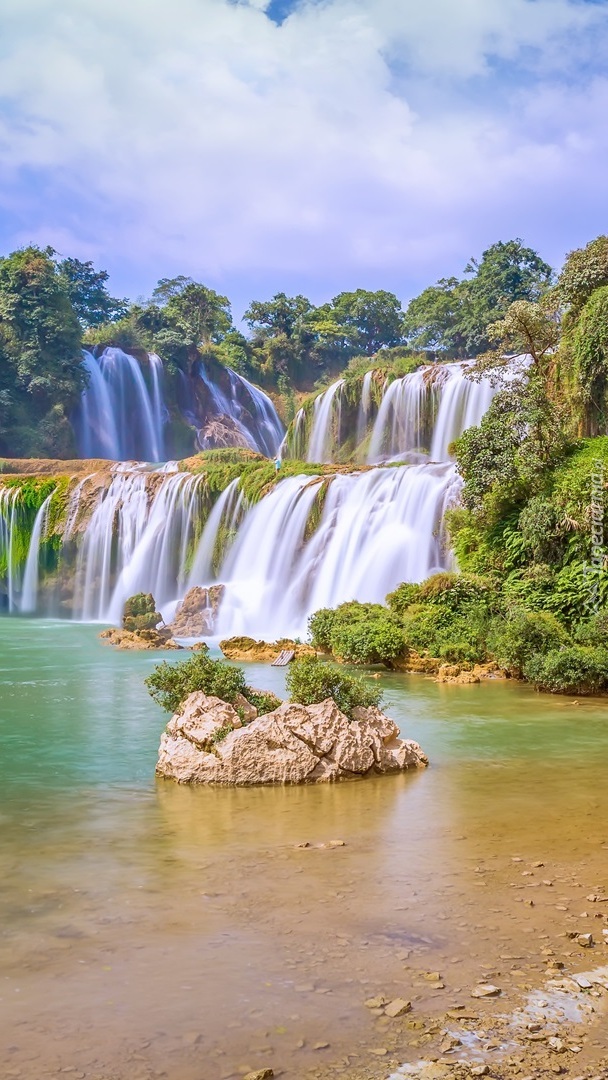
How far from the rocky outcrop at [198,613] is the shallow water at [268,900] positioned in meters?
13.9

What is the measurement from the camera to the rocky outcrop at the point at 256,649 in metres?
20.0

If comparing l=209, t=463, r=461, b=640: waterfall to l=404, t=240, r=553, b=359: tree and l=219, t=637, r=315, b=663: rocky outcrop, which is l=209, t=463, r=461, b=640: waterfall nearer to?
l=219, t=637, r=315, b=663: rocky outcrop

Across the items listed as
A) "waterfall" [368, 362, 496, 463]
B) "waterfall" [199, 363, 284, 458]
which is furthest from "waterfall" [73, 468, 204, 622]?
"waterfall" [199, 363, 284, 458]

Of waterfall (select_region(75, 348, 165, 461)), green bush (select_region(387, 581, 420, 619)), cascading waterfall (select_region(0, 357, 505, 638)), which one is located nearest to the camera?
green bush (select_region(387, 581, 420, 619))

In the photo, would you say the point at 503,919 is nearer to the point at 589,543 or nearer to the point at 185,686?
the point at 185,686

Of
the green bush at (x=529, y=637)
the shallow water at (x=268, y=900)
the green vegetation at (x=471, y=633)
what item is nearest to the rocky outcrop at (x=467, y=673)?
the green vegetation at (x=471, y=633)

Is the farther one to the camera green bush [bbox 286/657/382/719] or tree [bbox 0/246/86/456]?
tree [bbox 0/246/86/456]

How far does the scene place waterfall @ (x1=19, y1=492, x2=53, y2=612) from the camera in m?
34.8

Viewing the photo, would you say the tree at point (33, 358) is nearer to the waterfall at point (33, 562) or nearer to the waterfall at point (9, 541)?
the waterfall at point (9, 541)

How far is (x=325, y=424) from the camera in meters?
40.1

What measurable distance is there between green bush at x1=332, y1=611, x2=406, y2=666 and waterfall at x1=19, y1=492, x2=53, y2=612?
18.6 metres

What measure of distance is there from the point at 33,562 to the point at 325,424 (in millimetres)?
12605

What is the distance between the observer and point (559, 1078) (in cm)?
397

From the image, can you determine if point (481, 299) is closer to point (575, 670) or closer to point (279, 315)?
point (279, 315)
